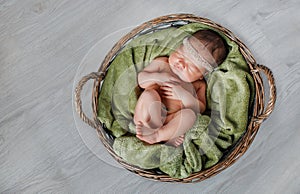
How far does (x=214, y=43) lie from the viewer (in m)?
1.07

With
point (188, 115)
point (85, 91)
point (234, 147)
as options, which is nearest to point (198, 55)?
point (188, 115)

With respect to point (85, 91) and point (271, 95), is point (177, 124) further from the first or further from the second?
point (85, 91)

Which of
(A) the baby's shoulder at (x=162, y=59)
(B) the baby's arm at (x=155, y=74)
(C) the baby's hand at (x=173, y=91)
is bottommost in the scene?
(C) the baby's hand at (x=173, y=91)

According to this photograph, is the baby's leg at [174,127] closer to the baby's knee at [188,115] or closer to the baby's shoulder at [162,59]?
the baby's knee at [188,115]

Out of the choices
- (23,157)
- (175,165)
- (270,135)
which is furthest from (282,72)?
(23,157)

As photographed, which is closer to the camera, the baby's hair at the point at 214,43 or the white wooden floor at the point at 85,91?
the baby's hair at the point at 214,43

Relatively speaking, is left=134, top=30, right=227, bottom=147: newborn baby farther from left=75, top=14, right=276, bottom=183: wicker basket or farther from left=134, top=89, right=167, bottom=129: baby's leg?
left=75, top=14, right=276, bottom=183: wicker basket

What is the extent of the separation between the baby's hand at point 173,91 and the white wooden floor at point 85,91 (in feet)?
0.88

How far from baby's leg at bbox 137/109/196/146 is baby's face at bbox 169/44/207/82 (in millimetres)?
92

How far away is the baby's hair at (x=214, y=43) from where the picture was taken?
107 centimetres

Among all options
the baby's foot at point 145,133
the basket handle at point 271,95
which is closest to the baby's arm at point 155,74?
the baby's foot at point 145,133

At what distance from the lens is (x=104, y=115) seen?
1.18m

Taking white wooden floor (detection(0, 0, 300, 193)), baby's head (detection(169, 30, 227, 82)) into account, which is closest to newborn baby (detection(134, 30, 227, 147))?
baby's head (detection(169, 30, 227, 82))

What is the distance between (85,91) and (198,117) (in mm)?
401
